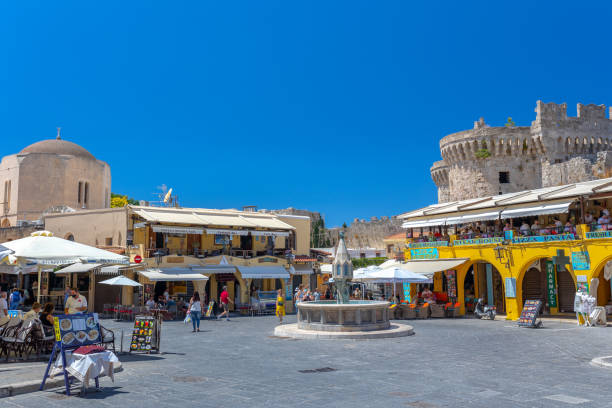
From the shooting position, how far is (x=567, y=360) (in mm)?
11773

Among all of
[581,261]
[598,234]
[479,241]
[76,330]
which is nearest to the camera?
[76,330]

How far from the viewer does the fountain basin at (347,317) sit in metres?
16.9

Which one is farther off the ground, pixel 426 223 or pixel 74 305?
pixel 426 223

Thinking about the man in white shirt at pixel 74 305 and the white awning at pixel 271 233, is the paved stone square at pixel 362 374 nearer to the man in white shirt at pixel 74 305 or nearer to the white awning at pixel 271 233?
the man in white shirt at pixel 74 305

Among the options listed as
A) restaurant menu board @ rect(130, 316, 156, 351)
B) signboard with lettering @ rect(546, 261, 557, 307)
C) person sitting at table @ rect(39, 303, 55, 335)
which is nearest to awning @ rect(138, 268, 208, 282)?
restaurant menu board @ rect(130, 316, 156, 351)

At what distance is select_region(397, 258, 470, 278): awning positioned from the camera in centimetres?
2638

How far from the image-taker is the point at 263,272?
31.8 meters

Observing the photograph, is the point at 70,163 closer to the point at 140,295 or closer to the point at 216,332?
the point at 140,295

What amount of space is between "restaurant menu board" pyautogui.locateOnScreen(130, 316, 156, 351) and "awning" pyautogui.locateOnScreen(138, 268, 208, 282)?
532 inches

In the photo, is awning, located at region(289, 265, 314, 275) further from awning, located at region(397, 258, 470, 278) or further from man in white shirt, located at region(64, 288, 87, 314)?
man in white shirt, located at region(64, 288, 87, 314)

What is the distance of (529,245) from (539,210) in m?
1.59

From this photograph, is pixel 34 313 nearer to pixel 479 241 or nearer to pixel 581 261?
pixel 581 261

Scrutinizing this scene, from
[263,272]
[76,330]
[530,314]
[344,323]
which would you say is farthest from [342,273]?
[263,272]

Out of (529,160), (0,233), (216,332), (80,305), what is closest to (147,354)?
(80,305)
